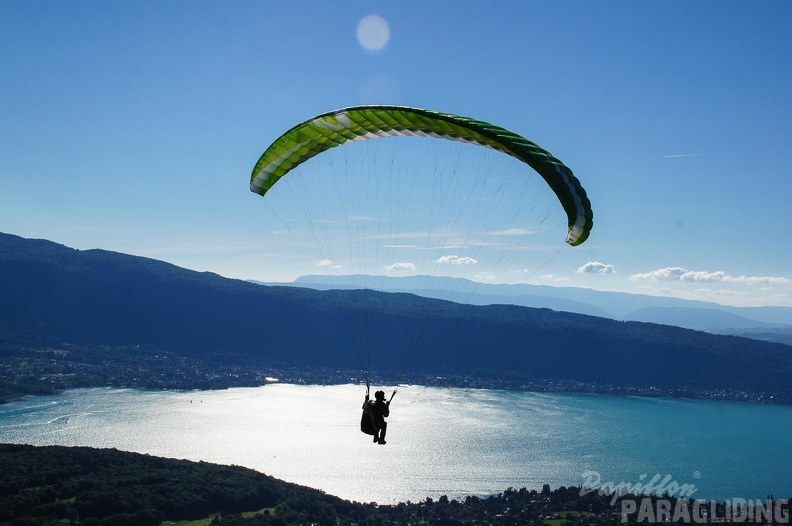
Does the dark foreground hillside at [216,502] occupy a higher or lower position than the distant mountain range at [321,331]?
lower

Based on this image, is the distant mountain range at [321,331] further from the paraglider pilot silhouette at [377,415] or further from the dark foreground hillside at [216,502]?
the paraglider pilot silhouette at [377,415]

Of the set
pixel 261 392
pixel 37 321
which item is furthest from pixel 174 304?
pixel 261 392

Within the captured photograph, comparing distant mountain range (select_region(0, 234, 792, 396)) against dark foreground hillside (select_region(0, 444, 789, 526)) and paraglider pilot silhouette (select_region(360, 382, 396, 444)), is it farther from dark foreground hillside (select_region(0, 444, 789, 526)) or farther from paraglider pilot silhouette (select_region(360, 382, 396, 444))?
paraglider pilot silhouette (select_region(360, 382, 396, 444))

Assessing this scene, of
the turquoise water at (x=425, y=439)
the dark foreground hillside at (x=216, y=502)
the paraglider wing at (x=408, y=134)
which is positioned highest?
the paraglider wing at (x=408, y=134)

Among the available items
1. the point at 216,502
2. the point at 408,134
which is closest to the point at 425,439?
the point at 216,502

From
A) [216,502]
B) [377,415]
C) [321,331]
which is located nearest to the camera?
[377,415]

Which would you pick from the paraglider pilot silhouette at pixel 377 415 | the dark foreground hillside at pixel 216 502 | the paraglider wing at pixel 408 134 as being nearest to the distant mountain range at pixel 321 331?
the dark foreground hillside at pixel 216 502

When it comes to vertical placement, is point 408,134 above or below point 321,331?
above

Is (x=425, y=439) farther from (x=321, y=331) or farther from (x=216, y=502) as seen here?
(x=321, y=331)
